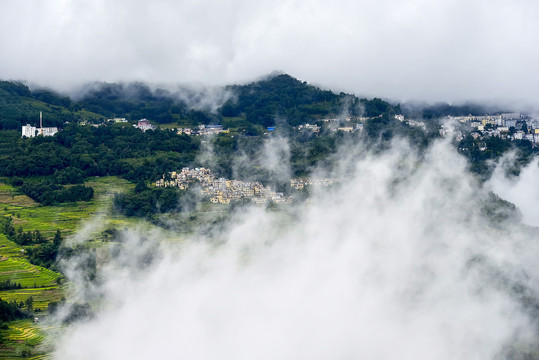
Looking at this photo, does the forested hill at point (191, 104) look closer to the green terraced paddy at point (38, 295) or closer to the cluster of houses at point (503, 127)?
the cluster of houses at point (503, 127)

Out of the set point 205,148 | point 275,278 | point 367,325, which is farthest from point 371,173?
point 367,325

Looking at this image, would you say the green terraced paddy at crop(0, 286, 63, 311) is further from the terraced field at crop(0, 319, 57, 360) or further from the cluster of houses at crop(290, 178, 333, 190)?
the cluster of houses at crop(290, 178, 333, 190)

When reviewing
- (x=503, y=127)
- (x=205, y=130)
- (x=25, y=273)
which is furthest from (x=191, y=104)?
(x=25, y=273)

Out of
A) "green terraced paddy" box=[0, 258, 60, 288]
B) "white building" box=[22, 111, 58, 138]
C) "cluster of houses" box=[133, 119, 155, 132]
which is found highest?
"cluster of houses" box=[133, 119, 155, 132]

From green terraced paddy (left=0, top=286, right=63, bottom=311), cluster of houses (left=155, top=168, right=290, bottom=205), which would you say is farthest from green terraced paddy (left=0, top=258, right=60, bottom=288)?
cluster of houses (left=155, top=168, right=290, bottom=205)

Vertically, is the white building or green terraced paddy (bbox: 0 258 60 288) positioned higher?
the white building

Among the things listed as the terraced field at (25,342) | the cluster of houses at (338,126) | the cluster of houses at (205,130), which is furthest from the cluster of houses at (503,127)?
the terraced field at (25,342)

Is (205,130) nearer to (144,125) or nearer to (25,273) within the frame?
(144,125)
